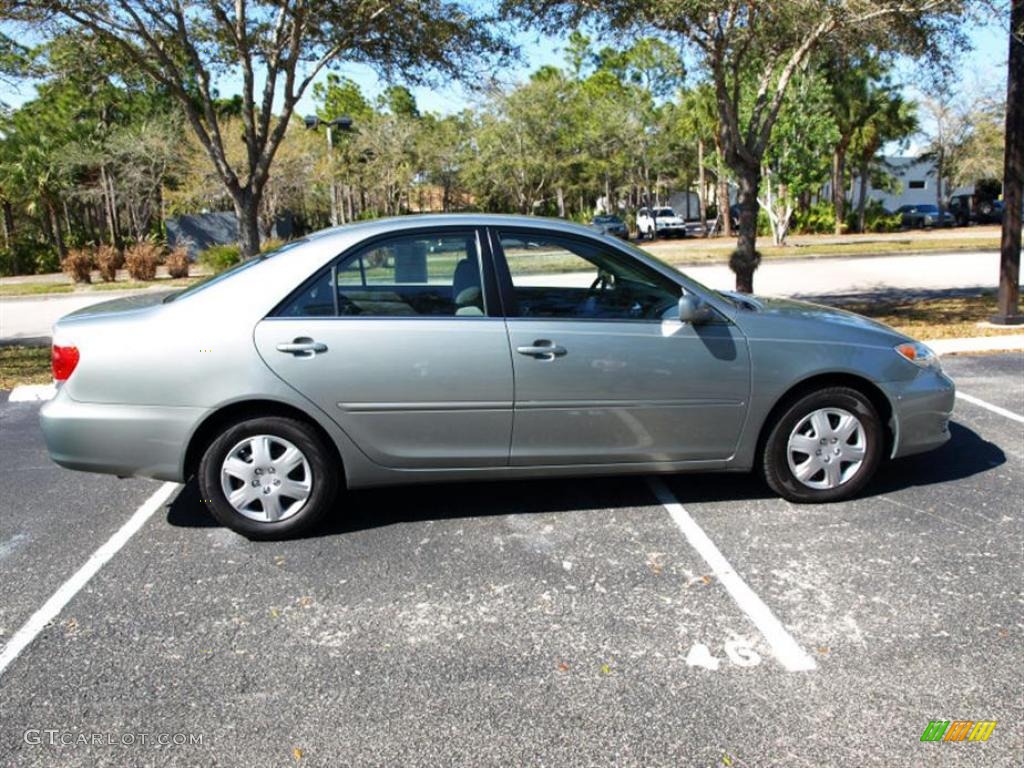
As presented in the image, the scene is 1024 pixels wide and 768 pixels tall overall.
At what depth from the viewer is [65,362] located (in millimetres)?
4102

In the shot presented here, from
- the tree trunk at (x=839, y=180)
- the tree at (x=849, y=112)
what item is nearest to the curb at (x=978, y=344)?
the tree at (x=849, y=112)

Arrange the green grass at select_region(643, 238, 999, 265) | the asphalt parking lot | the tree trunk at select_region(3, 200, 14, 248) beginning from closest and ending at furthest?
the asphalt parking lot < the green grass at select_region(643, 238, 999, 265) < the tree trunk at select_region(3, 200, 14, 248)

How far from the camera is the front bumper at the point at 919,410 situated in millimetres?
4531

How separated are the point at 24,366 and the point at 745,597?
9316mm

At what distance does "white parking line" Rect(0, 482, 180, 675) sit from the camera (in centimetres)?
326

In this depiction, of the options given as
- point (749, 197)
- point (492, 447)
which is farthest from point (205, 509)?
point (749, 197)

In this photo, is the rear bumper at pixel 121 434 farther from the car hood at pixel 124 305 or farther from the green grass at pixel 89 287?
the green grass at pixel 89 287

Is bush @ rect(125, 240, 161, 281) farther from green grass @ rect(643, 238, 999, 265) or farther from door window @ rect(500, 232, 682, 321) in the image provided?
door window @ rect(500, 232, 682, 321)

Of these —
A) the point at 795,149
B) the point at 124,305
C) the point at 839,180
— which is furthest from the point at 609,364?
the point at 839,180

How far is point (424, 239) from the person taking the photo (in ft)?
14.2

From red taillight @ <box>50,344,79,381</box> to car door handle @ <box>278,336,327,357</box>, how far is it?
104cm

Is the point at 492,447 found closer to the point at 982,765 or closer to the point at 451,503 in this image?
the point at 451,503

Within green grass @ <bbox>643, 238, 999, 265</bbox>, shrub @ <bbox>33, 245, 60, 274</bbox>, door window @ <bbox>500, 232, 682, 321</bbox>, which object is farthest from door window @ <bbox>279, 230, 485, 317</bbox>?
shrub @ <bbox>33, 245, 60, 274</bbox>

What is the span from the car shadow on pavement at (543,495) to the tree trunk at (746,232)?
613cm
